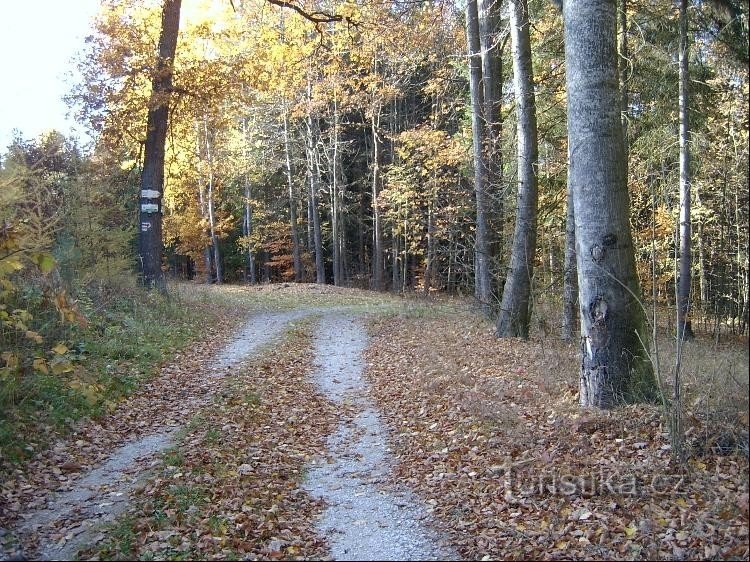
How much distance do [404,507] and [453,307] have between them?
44.5 feet

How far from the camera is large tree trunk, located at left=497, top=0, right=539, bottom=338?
39.4ft

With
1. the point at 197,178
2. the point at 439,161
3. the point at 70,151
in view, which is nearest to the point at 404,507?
the point at 70,151

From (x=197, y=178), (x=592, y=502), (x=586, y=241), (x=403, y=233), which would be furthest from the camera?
(x=197, y=178)

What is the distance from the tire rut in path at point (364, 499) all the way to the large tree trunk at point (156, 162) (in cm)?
843

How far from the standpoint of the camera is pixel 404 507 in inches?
214

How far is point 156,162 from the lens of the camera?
1563 cm

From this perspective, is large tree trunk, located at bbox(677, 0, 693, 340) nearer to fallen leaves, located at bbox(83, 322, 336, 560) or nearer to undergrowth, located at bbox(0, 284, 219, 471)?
fallen leaves, located at bbox(83, 322, 336, 560)

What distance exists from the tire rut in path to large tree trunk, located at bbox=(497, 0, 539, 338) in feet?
14.0

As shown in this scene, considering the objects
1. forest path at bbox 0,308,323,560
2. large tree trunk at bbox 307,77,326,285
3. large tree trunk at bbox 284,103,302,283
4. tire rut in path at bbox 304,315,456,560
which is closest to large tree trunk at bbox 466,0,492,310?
tire rut in path at bbox 304,315,456,560

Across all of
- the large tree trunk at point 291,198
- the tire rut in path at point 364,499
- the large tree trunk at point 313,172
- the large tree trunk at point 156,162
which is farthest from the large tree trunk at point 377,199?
the tire rut in path at point 364,499

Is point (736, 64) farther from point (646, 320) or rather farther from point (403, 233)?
point (403, 233)

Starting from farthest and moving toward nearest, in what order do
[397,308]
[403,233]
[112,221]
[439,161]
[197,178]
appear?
[197,178], [403,233], [439,161], [397,308], [112,221]

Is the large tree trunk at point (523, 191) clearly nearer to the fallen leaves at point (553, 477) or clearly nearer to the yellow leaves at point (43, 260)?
the fallen leaves at point (553, 477)

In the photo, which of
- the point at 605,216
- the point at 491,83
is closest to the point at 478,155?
the point at 491,83
